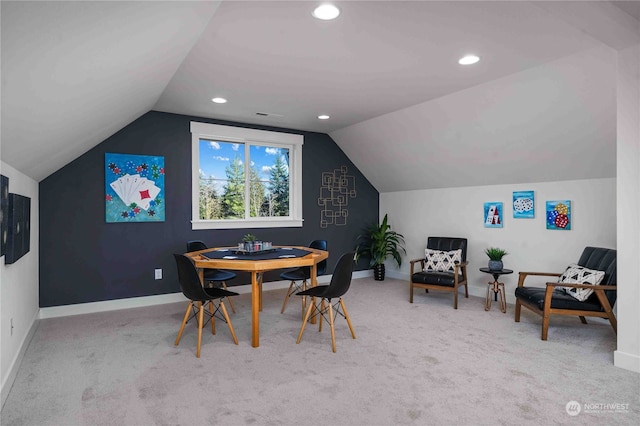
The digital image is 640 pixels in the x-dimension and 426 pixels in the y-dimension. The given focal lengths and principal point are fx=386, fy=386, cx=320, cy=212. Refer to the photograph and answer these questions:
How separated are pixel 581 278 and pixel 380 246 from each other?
3227mm

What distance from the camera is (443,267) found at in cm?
521

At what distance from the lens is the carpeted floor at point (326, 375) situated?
7.49ft

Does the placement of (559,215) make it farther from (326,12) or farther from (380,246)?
(326,12)

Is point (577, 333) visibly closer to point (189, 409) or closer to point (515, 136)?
point (515, 136)

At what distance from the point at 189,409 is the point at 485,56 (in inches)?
137

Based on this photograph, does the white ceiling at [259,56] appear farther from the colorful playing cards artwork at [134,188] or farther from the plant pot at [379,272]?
the plant pot at [379,272]

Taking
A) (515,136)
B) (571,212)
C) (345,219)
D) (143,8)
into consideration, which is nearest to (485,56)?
(515,136)

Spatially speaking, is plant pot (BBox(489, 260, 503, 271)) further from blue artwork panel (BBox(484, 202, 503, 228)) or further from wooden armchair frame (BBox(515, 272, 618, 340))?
wooden armchair frame (BBox(515, 272, 618, 340))

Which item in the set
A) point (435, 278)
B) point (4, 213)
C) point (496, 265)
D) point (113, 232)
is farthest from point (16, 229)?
point (496, 265)

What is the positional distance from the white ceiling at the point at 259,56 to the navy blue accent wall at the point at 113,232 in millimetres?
Answer: 319

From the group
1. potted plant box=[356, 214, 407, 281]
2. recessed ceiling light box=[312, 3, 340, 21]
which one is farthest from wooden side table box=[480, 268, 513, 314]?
recessed ceiling light box=[312, 3, 340, 21]

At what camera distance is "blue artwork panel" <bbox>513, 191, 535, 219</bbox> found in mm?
4887

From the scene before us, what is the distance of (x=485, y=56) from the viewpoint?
329cm

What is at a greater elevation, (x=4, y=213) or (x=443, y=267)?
(x=4, y=213)
